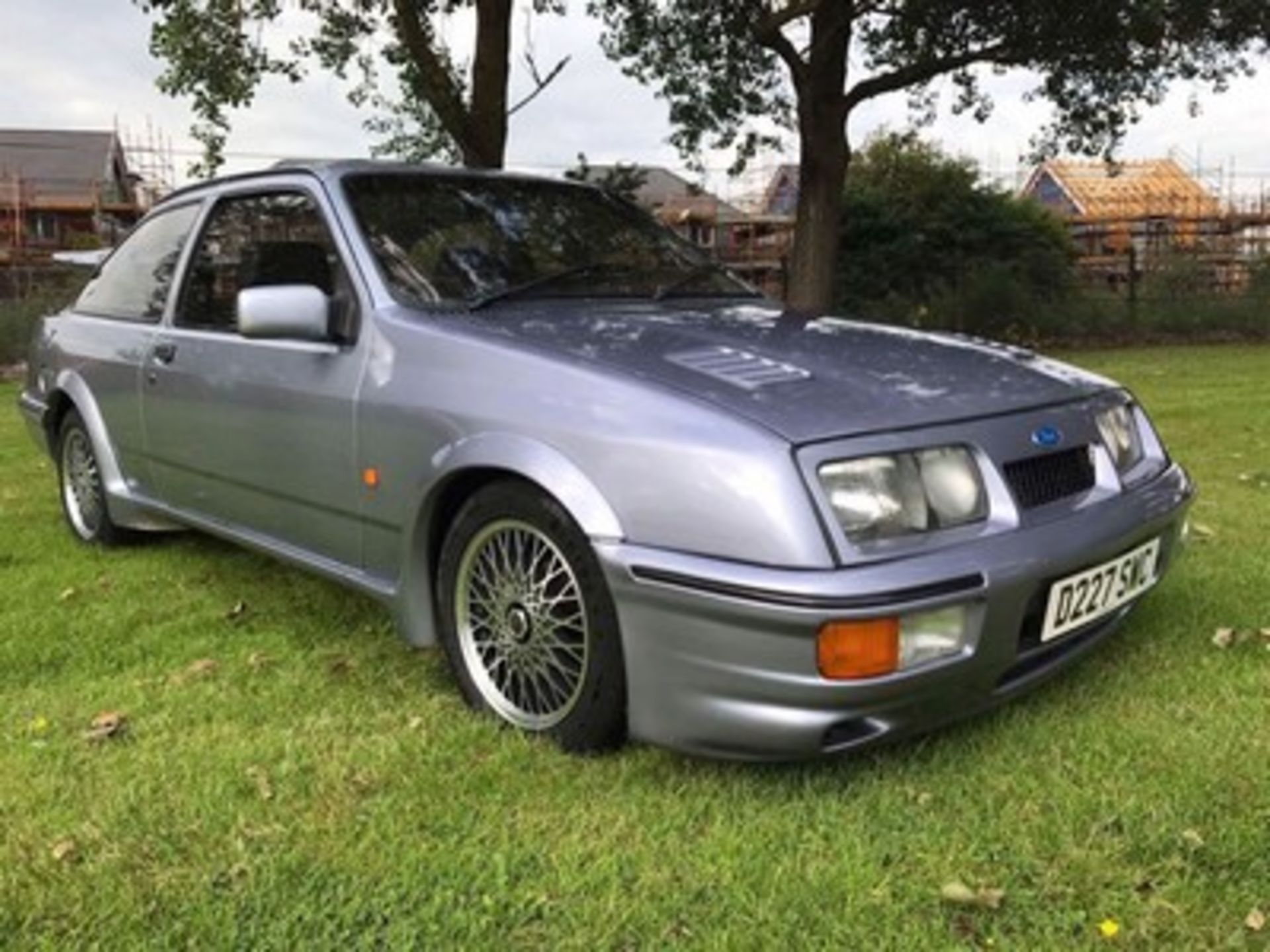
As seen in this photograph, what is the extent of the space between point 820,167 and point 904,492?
1059cm

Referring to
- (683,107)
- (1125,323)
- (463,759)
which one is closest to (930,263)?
(1125,323)

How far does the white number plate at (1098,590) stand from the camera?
103 inches

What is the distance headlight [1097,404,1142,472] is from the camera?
3.01 metres

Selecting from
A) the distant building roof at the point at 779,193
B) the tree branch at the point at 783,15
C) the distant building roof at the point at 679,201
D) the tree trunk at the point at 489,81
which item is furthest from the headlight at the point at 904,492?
the distant building roof at the point at 779,193

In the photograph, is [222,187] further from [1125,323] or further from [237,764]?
[1125,323]

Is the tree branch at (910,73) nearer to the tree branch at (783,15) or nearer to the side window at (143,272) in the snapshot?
the tree branch at (783,15)

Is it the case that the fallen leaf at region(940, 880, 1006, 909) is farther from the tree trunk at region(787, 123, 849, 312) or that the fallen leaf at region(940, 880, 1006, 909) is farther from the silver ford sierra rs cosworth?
the tree trunk at region(787, 123, 849, 312)

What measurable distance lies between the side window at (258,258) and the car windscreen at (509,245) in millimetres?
173

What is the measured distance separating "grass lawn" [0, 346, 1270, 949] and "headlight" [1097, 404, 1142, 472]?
0.59 m

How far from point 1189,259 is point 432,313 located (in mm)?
17207

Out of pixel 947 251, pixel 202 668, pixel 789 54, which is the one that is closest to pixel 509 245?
pixel 202 668

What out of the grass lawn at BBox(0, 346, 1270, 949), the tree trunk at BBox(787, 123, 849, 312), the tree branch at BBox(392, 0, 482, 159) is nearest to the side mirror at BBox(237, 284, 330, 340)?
the grass lawn at BBox(0, 346, 1270, 949)

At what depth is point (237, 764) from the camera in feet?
9.29

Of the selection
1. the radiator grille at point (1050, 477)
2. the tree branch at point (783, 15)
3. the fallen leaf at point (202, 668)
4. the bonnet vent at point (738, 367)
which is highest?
the tree branch at point (783, 15)
